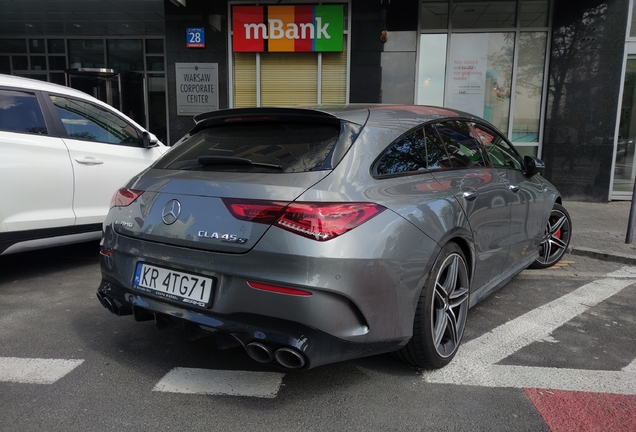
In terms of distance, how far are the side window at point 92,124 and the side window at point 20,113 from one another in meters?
0.22

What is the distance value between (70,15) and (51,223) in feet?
33.6

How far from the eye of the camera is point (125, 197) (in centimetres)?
284

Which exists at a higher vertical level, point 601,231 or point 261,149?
point 261,149

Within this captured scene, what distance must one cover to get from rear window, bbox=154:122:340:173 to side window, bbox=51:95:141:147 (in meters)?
2.26

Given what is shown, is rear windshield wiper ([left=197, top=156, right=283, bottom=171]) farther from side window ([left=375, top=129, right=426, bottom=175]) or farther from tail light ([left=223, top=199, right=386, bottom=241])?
side window ([left=375, top=129, right=426, bottom=175])

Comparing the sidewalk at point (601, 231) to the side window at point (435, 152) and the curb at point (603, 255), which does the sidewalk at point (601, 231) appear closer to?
the curb at point (603, 255)

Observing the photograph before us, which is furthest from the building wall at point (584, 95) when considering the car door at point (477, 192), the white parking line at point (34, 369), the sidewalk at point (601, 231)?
the white parking line at point (34, 369)

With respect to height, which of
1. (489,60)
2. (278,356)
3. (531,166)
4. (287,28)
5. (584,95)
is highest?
(287,28)

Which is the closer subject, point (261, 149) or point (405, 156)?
point (261, 149)

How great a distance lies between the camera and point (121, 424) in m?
2.29

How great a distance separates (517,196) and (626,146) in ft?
26.0

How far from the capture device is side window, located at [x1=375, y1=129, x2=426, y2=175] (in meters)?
2.58

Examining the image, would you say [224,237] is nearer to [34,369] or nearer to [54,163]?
[34,369]

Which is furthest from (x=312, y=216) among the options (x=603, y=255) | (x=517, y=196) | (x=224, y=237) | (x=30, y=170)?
(x=603, y=255)
